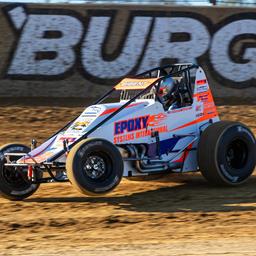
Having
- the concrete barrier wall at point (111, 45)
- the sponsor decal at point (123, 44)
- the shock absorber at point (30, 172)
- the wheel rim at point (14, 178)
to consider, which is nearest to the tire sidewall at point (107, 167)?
the shock absorber at point (30, 172)

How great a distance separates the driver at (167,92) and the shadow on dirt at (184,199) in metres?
1.33

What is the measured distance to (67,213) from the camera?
8.95 meters

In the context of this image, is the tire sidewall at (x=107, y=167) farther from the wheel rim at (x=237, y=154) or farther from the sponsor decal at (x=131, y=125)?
the wheel rim at (x=237, y=154)

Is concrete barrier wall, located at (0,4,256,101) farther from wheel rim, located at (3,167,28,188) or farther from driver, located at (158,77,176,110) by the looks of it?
wheel rim, located at (3,167,28,188)

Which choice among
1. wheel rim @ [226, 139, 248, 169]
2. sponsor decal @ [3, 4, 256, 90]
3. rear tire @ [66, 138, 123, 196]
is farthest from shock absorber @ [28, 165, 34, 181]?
sponsor decal @ [3, 4, 256, 90]

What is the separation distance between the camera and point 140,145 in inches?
395

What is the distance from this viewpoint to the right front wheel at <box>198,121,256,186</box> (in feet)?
33.3

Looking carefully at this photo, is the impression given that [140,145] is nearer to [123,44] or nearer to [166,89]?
[166,89]

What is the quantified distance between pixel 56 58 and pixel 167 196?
1055 cm

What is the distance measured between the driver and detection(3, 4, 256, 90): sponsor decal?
9.52 meters

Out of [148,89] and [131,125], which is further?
[148,89]

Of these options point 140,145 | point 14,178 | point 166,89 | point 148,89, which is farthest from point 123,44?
point 14,178

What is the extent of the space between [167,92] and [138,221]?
2.67m

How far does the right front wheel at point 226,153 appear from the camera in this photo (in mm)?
10141
